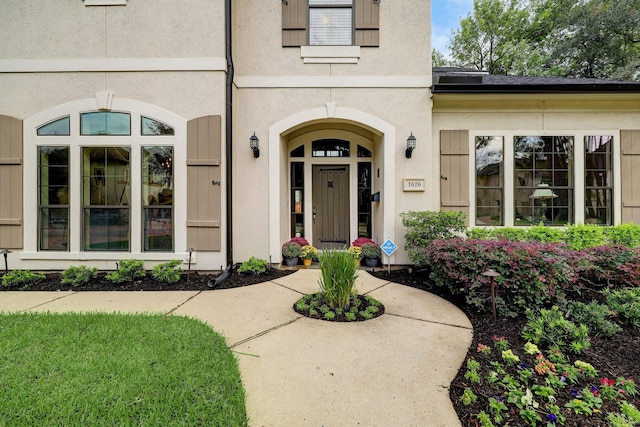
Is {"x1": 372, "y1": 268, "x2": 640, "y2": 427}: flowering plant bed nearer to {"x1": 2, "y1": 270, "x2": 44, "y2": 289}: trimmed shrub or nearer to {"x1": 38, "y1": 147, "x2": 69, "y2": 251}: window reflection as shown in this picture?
{"x1": 2, "y1": 270, "x2": 44, "y2": 289}: trimmed shrub

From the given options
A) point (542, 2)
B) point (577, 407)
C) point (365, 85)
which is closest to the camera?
point (577, 407)

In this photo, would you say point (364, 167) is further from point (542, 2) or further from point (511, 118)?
point (542, 2)

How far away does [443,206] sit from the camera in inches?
206

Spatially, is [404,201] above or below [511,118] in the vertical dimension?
below

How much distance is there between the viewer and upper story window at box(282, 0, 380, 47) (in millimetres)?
4961

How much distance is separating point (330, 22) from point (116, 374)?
6008mm

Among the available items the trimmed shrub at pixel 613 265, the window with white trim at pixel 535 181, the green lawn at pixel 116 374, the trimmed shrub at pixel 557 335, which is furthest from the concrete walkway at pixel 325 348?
the window with white trim at pixel 535 181

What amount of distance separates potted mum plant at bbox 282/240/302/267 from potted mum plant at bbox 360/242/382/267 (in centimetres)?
124

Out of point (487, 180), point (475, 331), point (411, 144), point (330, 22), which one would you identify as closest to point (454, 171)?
point (487, 180)

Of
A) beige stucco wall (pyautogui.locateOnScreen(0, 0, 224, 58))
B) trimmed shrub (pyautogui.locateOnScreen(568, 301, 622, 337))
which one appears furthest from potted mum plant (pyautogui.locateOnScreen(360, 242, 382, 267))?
beige stucco wall (pyautogui.locateOnScreen(0, 0, 224, 58))

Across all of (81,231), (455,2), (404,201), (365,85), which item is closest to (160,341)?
(81,231)

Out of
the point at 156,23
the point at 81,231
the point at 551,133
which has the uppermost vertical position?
the point at 156,23

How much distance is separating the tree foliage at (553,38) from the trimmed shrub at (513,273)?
13.5m

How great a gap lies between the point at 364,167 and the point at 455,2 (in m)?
13.5
